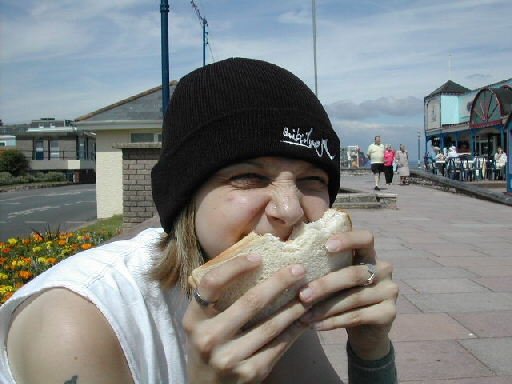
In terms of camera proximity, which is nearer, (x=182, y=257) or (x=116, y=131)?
(x=182, y=257)

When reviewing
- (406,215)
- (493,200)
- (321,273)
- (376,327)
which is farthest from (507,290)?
(493,200)

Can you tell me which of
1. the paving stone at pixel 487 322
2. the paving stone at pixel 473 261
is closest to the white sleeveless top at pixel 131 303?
the paving stone at pixel 487 322

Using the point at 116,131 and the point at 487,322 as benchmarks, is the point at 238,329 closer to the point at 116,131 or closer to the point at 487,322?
the point at 487,322

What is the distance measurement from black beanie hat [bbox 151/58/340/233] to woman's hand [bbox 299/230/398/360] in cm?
31

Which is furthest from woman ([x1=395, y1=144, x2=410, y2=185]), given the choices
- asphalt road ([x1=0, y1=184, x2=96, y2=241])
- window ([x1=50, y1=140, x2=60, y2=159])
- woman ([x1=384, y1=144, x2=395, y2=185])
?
window ([x1=50, y1=140, x2=60, y2=159])

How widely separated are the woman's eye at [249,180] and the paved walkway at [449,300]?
233 centimetres

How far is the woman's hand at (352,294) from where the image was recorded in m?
1.32

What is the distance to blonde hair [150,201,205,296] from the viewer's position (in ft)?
5.07

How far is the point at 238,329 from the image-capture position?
122 centimetres

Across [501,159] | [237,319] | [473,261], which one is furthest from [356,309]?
[501,159]

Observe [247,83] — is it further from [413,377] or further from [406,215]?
[406,215]

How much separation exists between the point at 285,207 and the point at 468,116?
35.0 metres

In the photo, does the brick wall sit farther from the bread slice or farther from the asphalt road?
the bread slice

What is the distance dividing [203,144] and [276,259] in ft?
1.45
